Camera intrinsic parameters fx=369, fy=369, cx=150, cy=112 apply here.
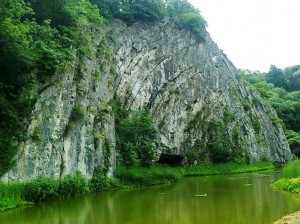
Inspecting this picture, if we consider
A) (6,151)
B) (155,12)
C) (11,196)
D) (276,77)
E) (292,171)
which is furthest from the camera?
(276,77)

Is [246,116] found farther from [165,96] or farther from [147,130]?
[147,130]

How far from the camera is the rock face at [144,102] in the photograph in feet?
86.1

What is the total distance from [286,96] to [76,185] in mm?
84113

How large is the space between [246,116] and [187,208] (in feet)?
158

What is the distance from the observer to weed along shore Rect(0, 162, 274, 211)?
20844 millimetres

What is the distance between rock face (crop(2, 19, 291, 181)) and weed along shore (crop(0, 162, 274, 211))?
801 millimetres

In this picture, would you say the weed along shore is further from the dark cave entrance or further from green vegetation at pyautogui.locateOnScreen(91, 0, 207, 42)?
green vegetation at pyautogui.locateOnScreen(91, 0, 207, 42)

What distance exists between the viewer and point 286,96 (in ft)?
324

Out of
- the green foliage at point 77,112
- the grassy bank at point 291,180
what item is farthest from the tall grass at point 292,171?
the green foliage at point 77,112

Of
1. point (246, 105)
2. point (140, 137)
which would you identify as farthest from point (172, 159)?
point (246, 105)

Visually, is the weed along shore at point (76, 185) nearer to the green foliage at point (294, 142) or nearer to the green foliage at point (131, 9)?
the green foliage at point (131, 9)

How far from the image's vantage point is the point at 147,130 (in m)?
38.2

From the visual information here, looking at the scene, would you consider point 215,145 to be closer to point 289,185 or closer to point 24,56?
point 289,185

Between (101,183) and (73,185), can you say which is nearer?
(73,185)
